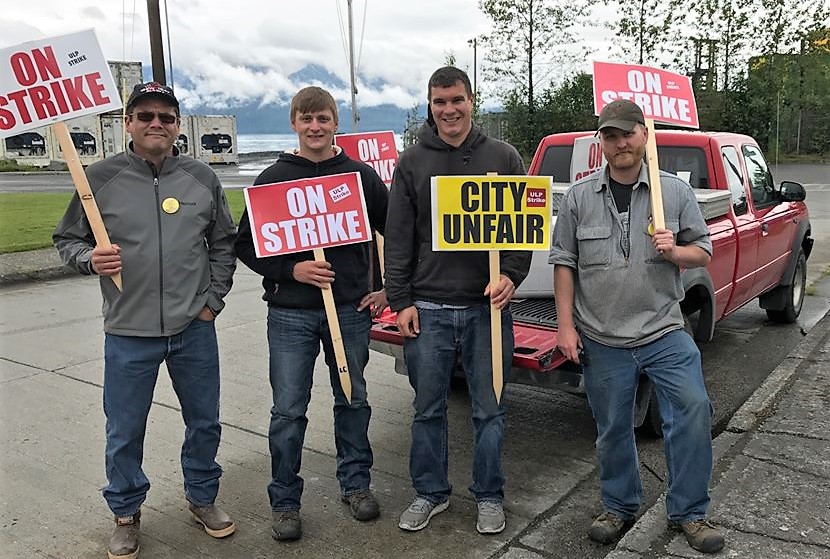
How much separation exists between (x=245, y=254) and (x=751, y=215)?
4480 millimetres

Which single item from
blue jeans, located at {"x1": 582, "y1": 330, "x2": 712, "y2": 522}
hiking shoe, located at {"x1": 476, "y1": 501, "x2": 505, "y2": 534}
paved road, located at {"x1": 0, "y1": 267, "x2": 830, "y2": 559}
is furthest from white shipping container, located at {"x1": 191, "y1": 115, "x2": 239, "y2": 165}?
blue jeans, located at {"x1": 582, "y1": 330, "x2": 712, "y2": 522}

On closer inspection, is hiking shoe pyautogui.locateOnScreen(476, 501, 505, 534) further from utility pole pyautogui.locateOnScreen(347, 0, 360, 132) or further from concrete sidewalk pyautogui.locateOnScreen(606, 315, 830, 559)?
utility pole pyautogui.locateOnScreen(347, 0, 360, 132)

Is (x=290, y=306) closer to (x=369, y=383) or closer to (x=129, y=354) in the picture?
(x=129, y=354)

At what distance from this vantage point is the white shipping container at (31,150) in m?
40.4

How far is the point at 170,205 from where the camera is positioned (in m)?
3.41

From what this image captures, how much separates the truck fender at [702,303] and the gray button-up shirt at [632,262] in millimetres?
1848

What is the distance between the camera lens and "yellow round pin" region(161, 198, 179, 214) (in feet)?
11.2

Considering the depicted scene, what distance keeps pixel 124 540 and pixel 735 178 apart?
5.22 metres

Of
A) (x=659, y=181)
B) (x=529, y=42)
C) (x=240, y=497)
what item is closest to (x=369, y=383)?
(x=240, y=497)

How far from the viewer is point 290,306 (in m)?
3.64

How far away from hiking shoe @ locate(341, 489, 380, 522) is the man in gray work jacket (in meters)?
0.99

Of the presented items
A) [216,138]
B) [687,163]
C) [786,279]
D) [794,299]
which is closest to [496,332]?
[687,163]

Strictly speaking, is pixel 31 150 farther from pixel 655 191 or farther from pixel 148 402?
pixel 655 191

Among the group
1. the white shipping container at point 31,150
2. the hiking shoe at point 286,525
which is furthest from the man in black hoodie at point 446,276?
the white shipping container at point 31,150
